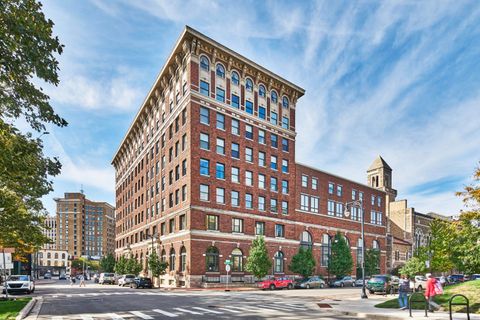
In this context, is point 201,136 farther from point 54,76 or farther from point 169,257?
point 54,76

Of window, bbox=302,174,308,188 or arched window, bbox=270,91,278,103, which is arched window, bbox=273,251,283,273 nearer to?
window, bbox=302,174,308,188

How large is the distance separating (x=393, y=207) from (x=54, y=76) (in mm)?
92660

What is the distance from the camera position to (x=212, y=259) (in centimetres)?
4556

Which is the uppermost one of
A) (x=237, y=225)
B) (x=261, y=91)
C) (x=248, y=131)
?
(x=261, y=91)

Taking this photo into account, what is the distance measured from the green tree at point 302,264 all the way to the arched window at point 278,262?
123 cm

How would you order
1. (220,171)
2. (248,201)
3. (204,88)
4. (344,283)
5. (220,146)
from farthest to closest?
(344,283), (248,201), (220,146), (220,171), (204,88)

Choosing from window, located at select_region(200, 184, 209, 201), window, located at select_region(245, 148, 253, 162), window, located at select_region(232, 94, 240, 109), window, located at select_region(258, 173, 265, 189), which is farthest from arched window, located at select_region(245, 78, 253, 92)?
window, located at select_region(200, 184, 209, 201)

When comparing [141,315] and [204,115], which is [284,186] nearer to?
[204,115]

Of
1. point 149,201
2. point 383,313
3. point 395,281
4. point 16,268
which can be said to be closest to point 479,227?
point 395,281

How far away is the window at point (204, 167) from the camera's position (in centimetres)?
4659

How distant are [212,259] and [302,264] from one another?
14.1m

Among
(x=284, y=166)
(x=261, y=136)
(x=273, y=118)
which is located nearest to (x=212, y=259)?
(x=261, y=136)

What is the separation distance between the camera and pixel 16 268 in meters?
79.1

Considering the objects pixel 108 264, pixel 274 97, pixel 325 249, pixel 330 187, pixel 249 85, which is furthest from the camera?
pixel 108 264
